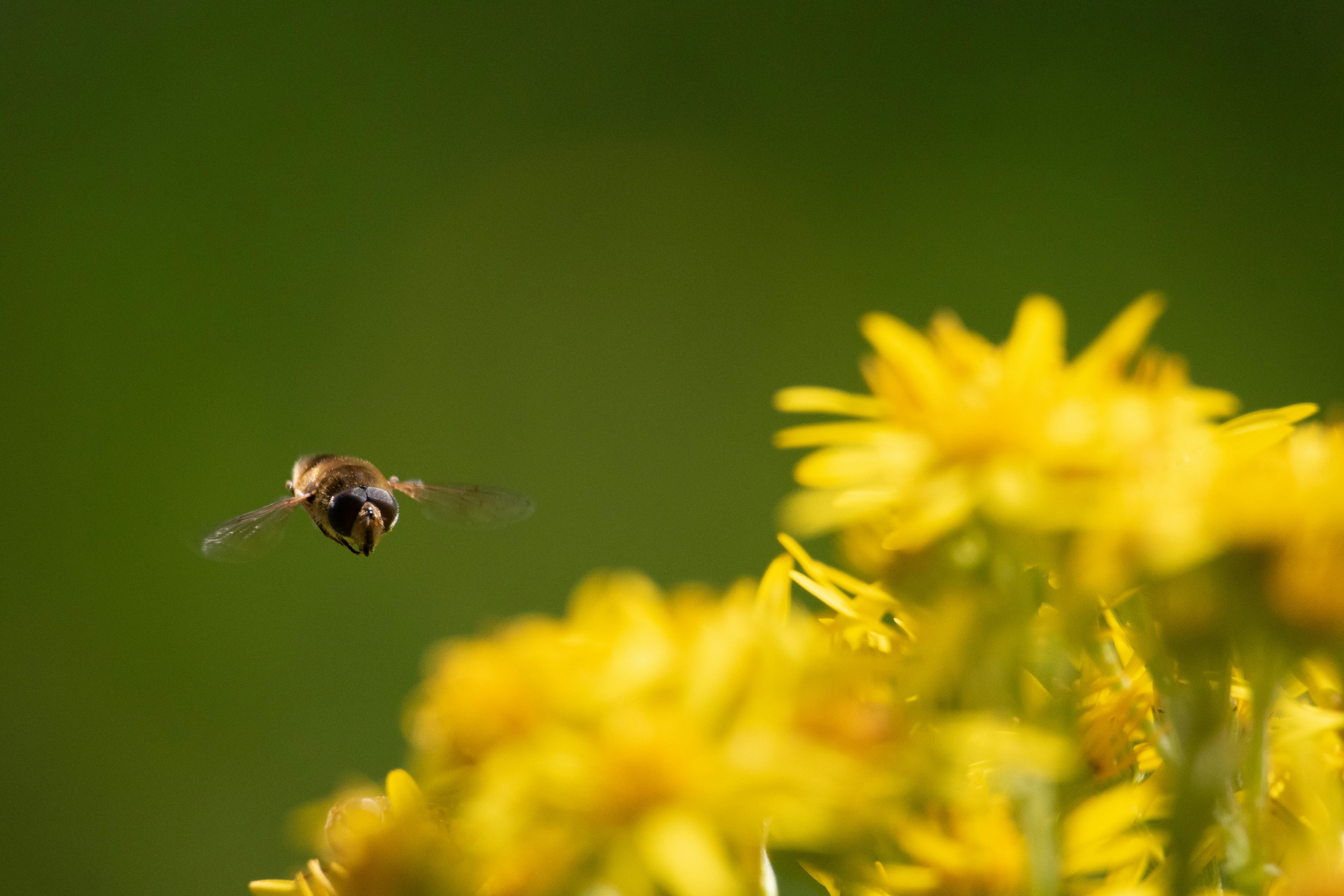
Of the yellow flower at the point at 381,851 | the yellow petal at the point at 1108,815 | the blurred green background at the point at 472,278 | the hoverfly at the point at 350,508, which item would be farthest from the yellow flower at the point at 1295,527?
the blurred green background at the point at 472,278

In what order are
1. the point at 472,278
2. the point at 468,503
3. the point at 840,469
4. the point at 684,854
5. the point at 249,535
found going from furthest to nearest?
the point at 472,278 → the point at 468,503 → the point at 249,535 → the point at 840,469 → the point at 684,854

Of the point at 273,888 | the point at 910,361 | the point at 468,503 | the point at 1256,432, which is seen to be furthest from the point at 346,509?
the point at 1256,432

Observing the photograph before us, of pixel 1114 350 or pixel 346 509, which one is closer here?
pixel 1114 350

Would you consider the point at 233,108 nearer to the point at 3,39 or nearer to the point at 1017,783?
the point at 3,39

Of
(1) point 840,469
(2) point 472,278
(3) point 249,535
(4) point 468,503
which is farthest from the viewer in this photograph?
(2) point 472,278

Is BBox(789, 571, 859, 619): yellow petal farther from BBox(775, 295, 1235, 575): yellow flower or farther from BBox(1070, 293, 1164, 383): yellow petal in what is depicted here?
BBox(1070, 293, 1164, 383): yellow petal

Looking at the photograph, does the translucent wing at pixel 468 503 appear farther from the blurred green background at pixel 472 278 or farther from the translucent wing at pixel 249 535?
the blurred green background at pixel 472 278

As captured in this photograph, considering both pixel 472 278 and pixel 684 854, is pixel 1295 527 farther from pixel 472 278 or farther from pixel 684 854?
pixel 472 278
